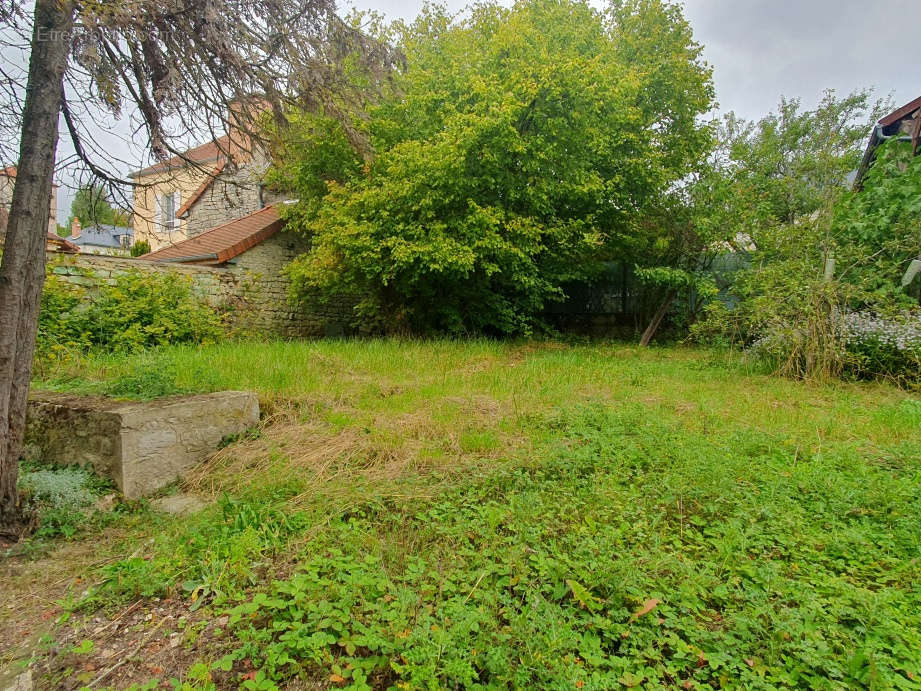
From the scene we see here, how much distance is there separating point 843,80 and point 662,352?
13107 mm

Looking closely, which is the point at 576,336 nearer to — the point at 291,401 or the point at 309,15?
the point at 291,401

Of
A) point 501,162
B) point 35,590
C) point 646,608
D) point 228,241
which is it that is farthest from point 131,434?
point 228,241

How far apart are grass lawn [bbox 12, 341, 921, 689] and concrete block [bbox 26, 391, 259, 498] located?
0.67ft

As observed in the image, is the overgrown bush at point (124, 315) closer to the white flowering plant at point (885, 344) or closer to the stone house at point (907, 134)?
the white flowering plant at point (885, 344)

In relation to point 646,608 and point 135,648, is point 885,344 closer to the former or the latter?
point 646,608

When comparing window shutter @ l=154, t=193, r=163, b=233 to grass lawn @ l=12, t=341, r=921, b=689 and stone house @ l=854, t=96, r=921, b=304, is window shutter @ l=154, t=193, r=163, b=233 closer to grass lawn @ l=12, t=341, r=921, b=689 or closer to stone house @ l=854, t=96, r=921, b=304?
grass lawn @ l=12, t=341, r=921, b=689

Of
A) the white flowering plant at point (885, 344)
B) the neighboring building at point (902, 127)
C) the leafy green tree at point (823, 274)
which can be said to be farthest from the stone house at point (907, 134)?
the white flowering plant at point (885, 344)

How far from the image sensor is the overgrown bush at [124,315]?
6609 millimetres

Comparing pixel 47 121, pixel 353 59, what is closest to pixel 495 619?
pixel 47 121

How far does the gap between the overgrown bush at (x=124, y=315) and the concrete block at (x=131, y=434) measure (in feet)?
9.47

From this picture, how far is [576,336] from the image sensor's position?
1268 centimetres

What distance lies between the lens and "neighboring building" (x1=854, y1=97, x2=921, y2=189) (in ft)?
25.2

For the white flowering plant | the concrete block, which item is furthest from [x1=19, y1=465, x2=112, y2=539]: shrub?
the white flowering plant

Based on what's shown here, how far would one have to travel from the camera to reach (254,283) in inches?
413
